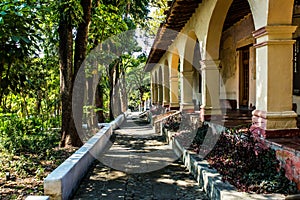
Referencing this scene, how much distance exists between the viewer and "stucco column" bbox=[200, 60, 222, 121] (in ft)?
26.4

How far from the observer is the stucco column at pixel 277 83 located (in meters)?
4.59

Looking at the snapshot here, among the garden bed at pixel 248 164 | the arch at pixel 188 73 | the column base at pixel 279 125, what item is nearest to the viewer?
the garden bed at pixel 248 164

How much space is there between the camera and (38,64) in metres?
13.1

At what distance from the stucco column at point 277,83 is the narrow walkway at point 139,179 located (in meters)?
1.67

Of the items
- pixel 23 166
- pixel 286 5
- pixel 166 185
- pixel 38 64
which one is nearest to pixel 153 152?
pixel 166 185

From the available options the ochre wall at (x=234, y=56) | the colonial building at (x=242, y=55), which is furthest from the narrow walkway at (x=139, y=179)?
the ochre wall at (x=234, y=56)

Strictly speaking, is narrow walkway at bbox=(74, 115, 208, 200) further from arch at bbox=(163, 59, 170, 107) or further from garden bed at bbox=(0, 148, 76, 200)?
arch at bbox=(163, 59, 170, 107)

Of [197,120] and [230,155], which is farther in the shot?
[197,120]

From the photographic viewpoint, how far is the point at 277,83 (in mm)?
4668

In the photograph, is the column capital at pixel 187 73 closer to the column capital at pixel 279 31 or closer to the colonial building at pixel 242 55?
the colonial building at pixel 242 55

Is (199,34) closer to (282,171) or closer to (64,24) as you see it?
(64,24)

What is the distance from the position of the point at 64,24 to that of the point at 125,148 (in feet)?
14.2

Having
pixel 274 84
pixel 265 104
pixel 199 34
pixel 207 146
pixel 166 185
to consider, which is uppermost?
pixel 199 34

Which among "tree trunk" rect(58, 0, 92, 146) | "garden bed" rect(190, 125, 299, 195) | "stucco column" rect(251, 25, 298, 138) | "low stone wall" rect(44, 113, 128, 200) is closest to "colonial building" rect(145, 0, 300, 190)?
"stucco column" rect(251, 25, 298, 138)
